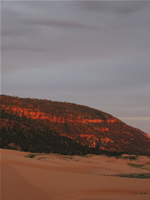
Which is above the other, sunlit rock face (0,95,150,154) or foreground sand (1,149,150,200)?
sunlit rock face (0,95,150,154)

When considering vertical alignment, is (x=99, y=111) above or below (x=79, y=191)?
above

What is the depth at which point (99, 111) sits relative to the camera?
9706 centimetres

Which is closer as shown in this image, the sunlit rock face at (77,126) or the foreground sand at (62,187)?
the foreground sand at (62,187)

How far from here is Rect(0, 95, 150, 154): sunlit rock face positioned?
61250 mm

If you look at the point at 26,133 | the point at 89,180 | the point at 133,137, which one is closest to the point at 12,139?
the point at 26,133

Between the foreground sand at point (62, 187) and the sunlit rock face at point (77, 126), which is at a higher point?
the sunlit rock face at point (77, 126)

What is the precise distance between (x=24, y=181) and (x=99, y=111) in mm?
86647

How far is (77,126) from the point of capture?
69438mm

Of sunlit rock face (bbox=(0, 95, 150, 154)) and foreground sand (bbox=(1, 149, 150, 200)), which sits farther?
sunlit rock face (bbox=(0, 95, 150, 154))

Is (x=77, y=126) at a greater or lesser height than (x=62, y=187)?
greater

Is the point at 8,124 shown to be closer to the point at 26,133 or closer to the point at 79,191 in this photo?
the point at 26,133

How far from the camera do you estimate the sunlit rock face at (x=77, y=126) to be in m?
61.2

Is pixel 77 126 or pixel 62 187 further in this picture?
pixel 77 126

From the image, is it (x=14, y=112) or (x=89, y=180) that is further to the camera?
(x=14, y=112)
